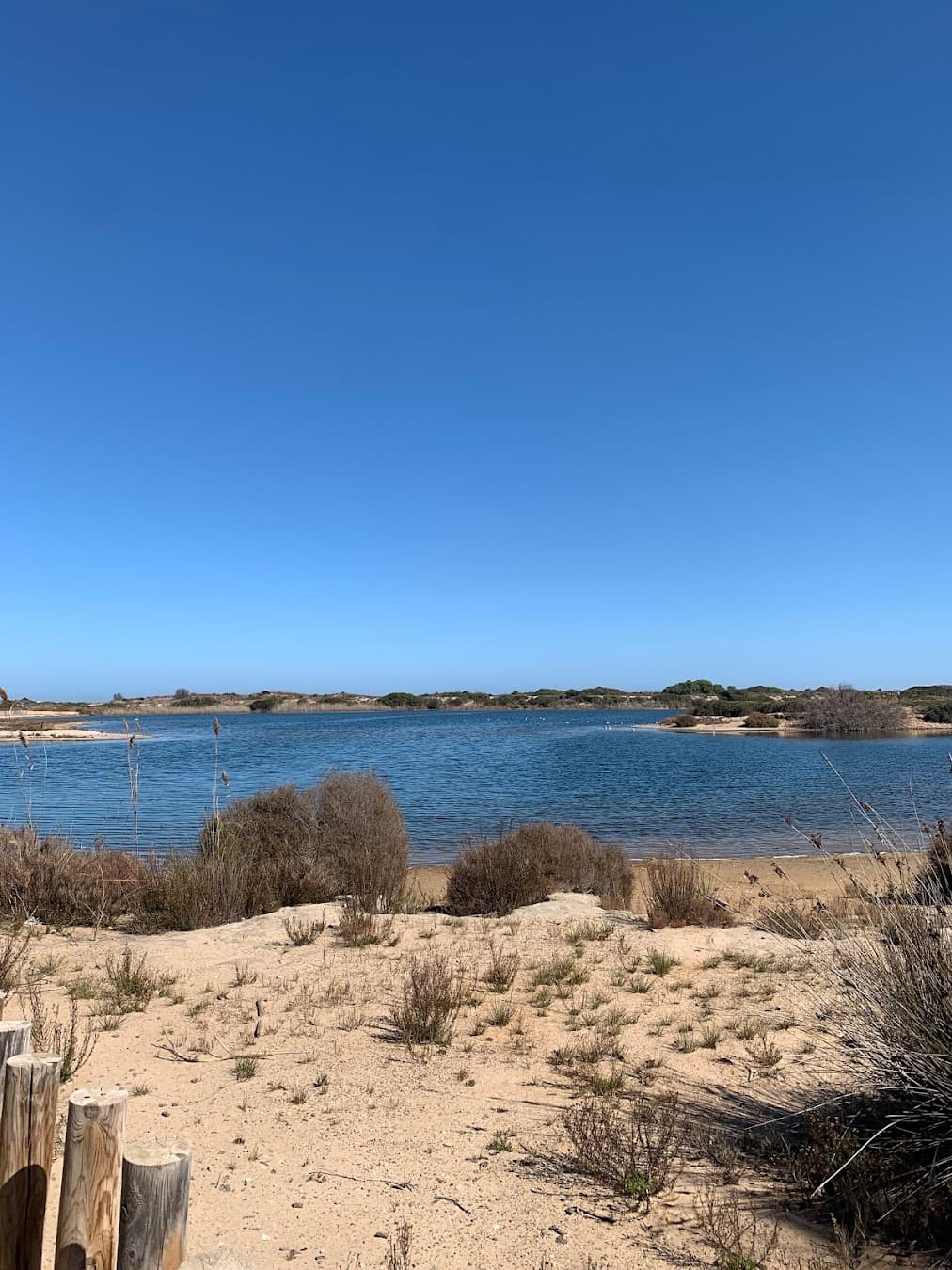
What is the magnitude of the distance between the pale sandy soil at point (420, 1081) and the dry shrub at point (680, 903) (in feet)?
2.84

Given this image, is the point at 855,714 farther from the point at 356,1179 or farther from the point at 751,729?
the point at 356,1179

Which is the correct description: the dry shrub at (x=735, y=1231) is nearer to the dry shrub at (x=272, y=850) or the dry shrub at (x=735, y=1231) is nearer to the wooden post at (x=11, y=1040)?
the wooden post at (x=11, y=1040)

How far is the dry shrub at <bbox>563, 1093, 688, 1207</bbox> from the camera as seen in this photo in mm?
3887

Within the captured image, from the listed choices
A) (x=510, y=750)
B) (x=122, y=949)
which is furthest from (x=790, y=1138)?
(x=510, y=750)

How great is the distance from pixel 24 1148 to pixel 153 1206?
65 cm

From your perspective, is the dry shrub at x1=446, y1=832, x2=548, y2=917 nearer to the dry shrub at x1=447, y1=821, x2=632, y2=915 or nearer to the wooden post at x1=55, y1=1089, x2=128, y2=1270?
the dry shrub at x1=447, y1=821, x2=632, y2=915

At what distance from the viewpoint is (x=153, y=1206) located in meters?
2.40

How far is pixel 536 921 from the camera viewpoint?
1024 centimetres

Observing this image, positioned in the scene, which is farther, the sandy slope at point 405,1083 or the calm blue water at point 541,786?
the calm blue water at point 541,786

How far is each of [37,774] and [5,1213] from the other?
3100 cm

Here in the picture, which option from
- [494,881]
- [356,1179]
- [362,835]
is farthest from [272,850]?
[356,1179]

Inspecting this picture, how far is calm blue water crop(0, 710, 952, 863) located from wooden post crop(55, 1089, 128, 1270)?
9258 millimetres

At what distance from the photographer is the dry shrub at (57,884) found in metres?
10.3

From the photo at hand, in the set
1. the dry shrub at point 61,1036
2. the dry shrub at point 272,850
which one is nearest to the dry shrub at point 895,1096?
the dry shrub at point 61,1036
